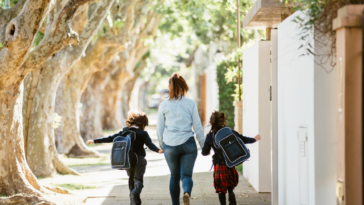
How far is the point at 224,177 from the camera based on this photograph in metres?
6.04

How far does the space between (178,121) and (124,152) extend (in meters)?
0.78

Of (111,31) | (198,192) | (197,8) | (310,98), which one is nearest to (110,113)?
(111,31)

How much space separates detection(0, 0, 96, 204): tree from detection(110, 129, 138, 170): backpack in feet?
4.06

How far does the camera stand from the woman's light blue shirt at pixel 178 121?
5.80 metres

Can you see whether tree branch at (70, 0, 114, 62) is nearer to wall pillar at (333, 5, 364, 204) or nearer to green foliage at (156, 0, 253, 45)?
green foliage at (156, 0, 253, 45)

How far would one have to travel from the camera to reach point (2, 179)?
6.94m

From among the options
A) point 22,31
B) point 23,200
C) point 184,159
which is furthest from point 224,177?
point 22,31

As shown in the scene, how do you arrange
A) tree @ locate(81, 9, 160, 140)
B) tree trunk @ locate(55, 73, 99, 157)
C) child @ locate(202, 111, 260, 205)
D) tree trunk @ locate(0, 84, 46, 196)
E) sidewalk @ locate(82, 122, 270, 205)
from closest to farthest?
child @ locate(202, 111, 260, 205) → tree trunk @ locate(0, 84, 46, 196) → sidewalk @ locate(82, 122, 270, 205) → tree trunk @ locate(55, 73, 99, 157) → tree @ locate(81, 9, 160, 140)

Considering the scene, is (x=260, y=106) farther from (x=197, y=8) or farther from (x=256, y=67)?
(x=197, y=8)

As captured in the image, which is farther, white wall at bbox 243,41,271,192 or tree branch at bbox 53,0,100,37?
white wall at bbox 243,41,271,192

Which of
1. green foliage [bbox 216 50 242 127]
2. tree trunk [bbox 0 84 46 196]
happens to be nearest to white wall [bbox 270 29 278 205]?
tree trunk [bbox 0 84 46 196]

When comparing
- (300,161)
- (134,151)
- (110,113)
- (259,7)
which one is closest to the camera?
(300,161)

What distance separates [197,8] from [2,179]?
10387mm

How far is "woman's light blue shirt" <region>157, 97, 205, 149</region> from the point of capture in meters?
5.80
